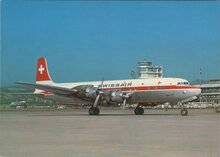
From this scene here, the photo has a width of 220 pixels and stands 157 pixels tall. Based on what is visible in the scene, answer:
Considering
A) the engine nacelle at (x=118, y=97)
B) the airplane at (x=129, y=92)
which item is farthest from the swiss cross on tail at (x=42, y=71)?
the engine nacelle at (x=118, y=97)

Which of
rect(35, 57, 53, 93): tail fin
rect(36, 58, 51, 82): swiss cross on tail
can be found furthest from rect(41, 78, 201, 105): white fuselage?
rect(36, 58, 51, 82): swiss cross on tail

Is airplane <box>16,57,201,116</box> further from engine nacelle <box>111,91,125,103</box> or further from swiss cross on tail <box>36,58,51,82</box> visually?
swiss cross on tail <box>36,58,51,82</box>

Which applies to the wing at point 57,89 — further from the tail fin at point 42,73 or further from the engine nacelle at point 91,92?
the tail fin at point 42,73

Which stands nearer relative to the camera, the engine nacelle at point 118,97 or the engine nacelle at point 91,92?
the engine nacelle at point 118,97

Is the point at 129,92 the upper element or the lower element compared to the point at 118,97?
upper

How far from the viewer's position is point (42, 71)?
41.0m

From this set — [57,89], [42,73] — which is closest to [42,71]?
[42,73]

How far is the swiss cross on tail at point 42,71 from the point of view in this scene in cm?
4088

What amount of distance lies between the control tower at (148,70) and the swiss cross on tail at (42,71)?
339 ft

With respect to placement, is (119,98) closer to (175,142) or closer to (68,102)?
(68,102)

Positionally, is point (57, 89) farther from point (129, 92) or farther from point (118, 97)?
point (129, 92)

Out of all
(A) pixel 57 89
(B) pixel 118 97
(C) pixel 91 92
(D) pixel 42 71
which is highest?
(D) pixel 42 71

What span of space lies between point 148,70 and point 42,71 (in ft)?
356

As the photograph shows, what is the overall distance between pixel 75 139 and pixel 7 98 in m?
28.8
